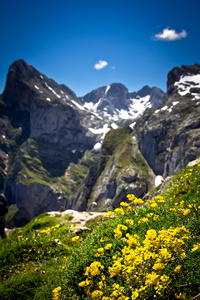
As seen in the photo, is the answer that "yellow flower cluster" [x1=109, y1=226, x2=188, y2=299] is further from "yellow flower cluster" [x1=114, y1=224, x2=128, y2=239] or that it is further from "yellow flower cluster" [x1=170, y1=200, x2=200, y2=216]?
"yellow flower cluster" [x1=170, y1=200, x2=200, y2=216]

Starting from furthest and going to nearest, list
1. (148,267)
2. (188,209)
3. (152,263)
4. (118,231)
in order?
(188,209) < (118,231) < (152,263) < (148,267)

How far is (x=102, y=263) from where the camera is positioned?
534 cm

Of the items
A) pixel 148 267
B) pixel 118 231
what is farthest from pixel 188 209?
pixel 148 267

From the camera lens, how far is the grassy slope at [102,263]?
3650 mm

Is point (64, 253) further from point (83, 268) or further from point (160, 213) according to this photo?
point (160, 213)

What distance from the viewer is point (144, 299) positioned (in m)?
3.26

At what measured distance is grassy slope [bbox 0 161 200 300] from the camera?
3650 mm

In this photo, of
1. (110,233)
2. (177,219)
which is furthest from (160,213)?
(110,233)

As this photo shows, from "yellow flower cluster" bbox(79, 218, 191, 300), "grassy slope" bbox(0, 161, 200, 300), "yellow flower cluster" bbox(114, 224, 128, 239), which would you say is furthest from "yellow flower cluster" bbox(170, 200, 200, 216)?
"yellow flower cluster" bbox(114, 224, 128, 239)

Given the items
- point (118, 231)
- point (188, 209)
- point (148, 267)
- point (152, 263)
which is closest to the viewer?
point (148, 267)

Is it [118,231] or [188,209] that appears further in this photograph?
[188,209]

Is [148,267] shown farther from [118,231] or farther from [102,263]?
[102,263]

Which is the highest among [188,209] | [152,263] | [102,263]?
[188,209]

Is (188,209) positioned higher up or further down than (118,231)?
higher up
